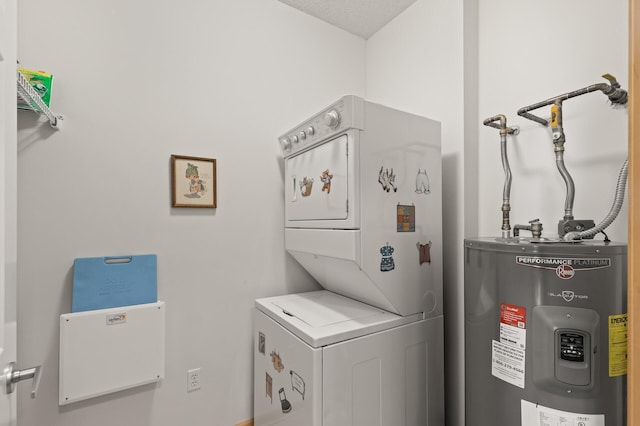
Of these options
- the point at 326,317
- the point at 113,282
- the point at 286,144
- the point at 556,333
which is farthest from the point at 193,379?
the point at 556,333

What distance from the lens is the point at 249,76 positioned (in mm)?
2008

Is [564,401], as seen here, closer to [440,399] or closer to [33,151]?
[440,399]

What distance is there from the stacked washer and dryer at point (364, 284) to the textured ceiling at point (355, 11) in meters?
1.04

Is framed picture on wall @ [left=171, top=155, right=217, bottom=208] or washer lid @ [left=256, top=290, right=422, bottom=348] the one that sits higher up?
framed picture on wall @ [left=171, top=155, right=217, bottom=208]

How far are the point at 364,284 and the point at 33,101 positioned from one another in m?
1.68

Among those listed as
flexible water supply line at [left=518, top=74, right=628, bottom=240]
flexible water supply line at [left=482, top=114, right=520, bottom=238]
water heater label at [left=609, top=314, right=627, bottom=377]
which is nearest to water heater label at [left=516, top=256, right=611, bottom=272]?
water heater label at [left=609, top=314, right=627, bottom=377]

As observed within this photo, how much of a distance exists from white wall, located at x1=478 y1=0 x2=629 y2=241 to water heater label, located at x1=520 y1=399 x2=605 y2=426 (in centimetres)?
75

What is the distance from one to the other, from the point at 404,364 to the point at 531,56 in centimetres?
168

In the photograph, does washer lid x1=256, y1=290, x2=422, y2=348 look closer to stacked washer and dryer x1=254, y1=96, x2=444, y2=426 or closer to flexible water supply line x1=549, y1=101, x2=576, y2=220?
stacked washer and dryer x1=254, y1=96, x2=444, y2=426

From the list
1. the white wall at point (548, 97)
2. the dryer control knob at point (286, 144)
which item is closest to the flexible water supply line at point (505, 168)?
the white wall at point (548, 97)

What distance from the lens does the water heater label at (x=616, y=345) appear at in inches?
37.0

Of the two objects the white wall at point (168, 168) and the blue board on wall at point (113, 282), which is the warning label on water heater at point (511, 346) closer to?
the white wall at point (168, 168)

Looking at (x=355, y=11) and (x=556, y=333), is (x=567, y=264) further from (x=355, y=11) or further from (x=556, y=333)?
(x=355, y=11)

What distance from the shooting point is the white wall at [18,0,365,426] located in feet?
4.84
